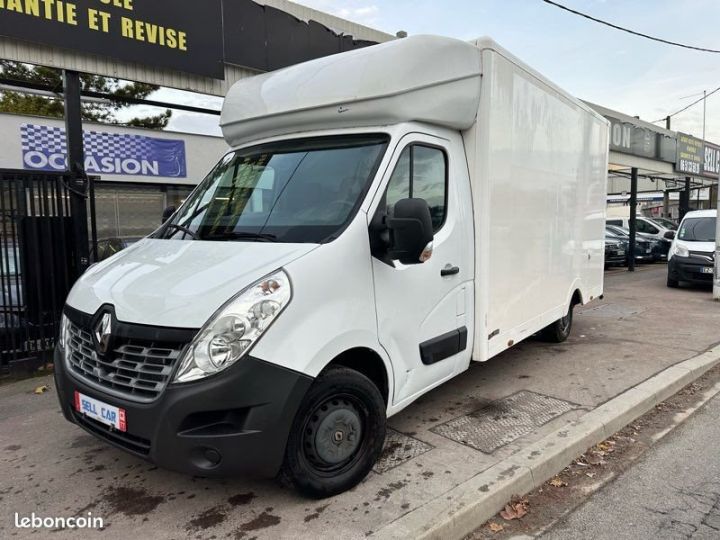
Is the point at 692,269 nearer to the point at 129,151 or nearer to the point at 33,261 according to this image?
the point at 33,261

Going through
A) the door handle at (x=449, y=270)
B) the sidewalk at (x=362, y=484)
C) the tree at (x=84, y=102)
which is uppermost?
the tree at (x=84, y=102)

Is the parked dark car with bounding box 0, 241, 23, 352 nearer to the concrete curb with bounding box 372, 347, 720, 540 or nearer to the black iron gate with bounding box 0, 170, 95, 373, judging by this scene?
the black iron gate with bounding box 0, 170, 95, 373

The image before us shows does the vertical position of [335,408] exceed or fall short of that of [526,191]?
it falls short

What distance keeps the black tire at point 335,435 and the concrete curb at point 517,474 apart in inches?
17.4

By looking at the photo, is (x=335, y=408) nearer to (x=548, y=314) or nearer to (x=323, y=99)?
(x=323, y=99)

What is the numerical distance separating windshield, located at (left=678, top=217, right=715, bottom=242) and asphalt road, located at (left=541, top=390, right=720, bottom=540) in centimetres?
1003

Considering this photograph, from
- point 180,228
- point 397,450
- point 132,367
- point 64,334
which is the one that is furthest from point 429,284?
→ point 64,334

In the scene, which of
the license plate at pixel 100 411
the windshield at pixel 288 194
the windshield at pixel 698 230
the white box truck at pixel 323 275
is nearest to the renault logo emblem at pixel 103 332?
the white box truck at pixel 323 275

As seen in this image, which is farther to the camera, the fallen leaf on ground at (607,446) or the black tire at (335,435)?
the fallen leaf on ground at (607,446)

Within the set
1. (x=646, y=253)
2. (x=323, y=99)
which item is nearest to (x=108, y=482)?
(x=323, y=99)

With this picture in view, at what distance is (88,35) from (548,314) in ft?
19.4

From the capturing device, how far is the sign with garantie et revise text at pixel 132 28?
550cm

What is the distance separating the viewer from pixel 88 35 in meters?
5.88

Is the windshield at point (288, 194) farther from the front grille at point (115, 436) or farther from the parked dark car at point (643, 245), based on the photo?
the parked dark car at point (643, 245)
